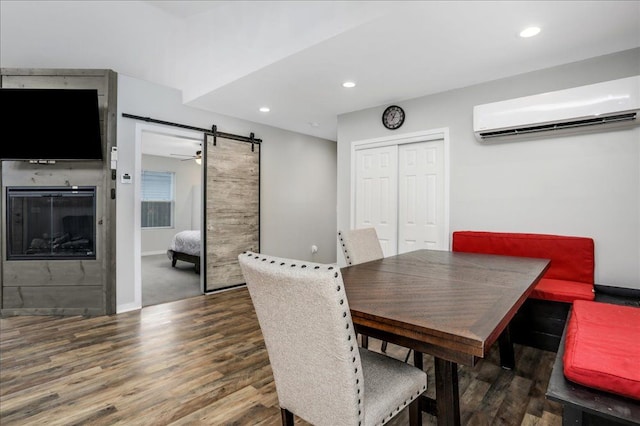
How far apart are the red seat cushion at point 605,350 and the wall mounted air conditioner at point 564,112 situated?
1560 millimetres

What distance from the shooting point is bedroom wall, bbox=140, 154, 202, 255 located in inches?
297

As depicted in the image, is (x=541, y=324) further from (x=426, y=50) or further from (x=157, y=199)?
(x=157, y=199)

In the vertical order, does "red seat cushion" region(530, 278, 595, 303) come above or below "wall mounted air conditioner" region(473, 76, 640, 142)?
below

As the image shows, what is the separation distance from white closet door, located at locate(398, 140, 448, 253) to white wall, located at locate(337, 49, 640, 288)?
7.6 inches

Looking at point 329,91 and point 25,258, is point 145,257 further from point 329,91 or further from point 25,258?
point 329,91

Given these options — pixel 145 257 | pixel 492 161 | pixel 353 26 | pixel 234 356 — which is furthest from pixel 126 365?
pixel 145 257

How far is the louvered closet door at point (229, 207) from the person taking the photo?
14.2ft

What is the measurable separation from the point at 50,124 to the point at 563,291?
4.94 meters

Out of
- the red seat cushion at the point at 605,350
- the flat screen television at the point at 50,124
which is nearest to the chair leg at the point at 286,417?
the red seat cushion at the point at 605,350

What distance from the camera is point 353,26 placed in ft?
7.47

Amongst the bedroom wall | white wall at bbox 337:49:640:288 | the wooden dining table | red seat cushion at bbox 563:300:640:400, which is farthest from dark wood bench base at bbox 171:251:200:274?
red seat cushion at bbox 563:300:640:400

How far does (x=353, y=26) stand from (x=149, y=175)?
269 inches

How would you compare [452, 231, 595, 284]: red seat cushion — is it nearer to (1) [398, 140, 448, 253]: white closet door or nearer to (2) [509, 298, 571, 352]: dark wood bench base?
(2) [509, 298, 571, 352]: dark wood bench base

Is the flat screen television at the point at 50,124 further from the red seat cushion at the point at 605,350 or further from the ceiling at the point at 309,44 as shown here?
the red seat cushion at the point at 605,350
